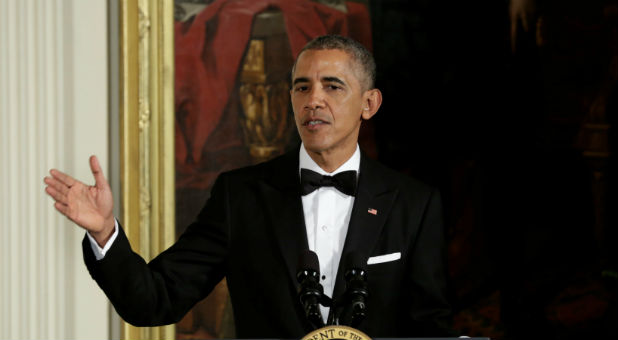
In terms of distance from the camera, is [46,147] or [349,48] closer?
[349,48]

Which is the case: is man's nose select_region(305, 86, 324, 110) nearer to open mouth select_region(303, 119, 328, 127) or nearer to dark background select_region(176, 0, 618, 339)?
open mouth select_region(303, 119, 328, 127)

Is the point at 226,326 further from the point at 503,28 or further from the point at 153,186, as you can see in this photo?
the point at 503,28

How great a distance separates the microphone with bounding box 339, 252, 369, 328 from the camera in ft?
6.63

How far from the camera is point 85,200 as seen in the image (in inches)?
98.2

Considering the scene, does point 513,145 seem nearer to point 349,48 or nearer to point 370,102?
point 370,102

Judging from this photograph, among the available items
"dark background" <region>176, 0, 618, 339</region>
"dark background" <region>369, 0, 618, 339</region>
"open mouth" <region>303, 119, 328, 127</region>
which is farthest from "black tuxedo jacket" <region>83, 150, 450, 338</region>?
"dark background" <region>369, 0, 618, 339</region>

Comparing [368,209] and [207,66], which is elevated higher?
[207,66]

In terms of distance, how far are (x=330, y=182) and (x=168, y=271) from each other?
0.65 metres

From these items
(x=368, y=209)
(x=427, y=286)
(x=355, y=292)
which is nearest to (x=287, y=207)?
(x=368, y=209)

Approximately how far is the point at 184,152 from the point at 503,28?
1.97 meters

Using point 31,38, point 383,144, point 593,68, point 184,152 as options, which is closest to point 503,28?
point 593,68

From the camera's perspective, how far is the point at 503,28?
4.77 m

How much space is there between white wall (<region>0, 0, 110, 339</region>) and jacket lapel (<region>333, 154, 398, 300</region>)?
5.80 feet

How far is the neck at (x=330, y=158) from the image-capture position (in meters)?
2.95
